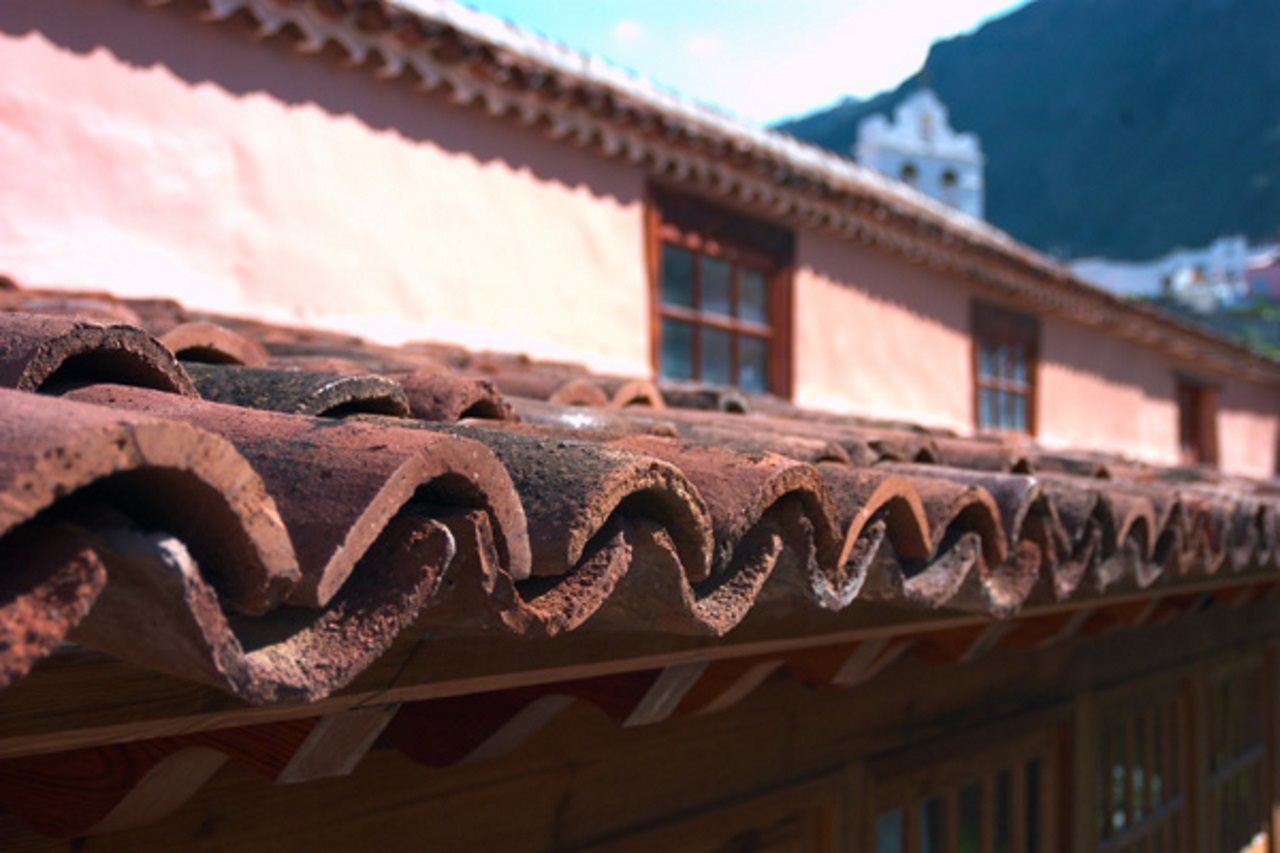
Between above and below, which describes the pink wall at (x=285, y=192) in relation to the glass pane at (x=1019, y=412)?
above

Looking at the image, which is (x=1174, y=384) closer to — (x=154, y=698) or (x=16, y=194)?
(x=16, y=194)

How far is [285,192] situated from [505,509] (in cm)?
416

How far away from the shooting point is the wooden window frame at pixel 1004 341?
9539 millimetres

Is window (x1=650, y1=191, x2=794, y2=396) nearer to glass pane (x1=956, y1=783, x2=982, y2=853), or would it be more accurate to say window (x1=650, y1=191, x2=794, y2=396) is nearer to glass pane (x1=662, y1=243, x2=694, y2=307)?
glass pane (x1=662, y1=243, x2=694, y2=307)

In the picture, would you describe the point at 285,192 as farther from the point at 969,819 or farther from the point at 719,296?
the point at 969,819

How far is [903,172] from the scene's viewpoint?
120 feet

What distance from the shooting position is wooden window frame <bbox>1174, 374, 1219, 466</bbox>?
13727 mm

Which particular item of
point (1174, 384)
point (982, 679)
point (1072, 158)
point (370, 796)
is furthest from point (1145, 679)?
point (1072, 158)

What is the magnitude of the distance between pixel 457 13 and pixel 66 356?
18.6ft

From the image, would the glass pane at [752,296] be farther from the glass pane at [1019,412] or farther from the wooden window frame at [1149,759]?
the glass pane at [1019,412]

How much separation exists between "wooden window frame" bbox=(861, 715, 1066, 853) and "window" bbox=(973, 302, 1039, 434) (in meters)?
5.89

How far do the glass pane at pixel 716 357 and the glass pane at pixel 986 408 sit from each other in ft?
11.7

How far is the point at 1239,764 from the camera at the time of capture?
5945mm

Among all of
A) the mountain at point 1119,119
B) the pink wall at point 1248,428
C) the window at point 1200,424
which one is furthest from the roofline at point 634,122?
the mountain at point 1119,119
